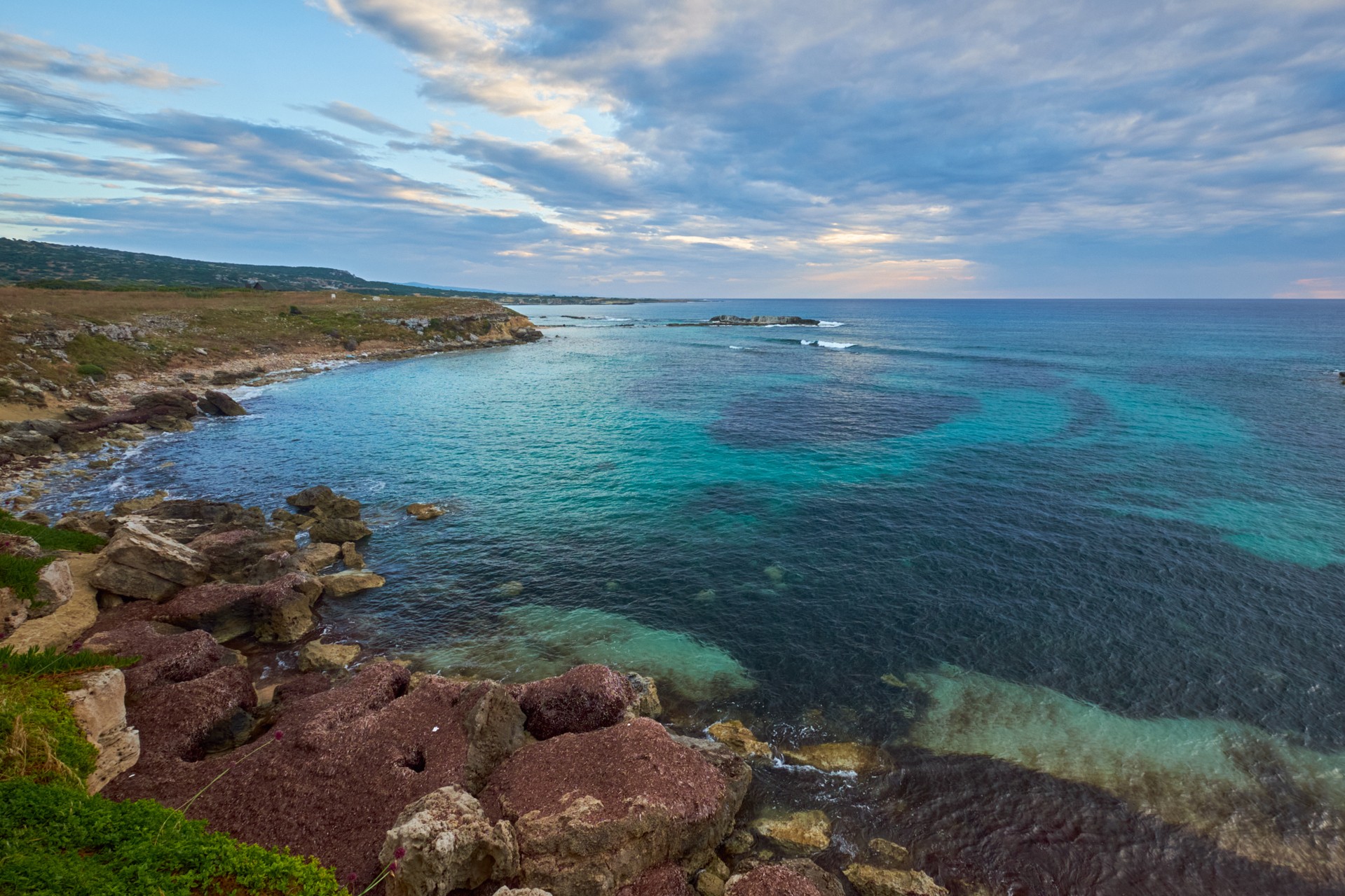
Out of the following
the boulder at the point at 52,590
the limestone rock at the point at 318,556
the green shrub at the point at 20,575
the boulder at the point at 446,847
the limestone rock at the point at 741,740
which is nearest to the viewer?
the boulder at the point at 446,847

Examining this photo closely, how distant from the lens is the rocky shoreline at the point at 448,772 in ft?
45.2

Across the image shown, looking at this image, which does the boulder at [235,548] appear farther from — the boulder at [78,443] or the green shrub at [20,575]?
the boulder at [78,443]

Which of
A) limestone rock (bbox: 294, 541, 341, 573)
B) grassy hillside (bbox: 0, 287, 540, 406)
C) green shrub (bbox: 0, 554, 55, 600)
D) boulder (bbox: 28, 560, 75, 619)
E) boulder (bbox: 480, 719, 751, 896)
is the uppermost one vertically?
grassy hillside (bbox: 0, 287, 540, 406)

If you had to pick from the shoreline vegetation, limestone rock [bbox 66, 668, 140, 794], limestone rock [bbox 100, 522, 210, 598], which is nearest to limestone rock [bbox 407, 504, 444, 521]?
the shoreline vegetation

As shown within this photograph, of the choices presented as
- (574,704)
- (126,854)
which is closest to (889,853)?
(574,704)

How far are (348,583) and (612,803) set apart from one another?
21606 mm

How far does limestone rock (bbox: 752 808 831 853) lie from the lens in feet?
53.2

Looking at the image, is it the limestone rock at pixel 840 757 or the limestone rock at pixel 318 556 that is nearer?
the limestone rock at pixel 840 757

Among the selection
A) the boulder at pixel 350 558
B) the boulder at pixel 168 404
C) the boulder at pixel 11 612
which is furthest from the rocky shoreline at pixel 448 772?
the boulder at pixel 168 404

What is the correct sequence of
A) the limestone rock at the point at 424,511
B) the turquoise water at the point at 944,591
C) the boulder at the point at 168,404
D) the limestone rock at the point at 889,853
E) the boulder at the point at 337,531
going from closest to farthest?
the limestone rock at the point at 889,853, the turquoise water at the point at 944,591, the boulder at the point at 337,531, the limestone rock at the point at 424,511, the boulder at the point at 168,404

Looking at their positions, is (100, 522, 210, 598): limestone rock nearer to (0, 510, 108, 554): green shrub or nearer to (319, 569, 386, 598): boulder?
(0, 510, 108, 554): green shrub

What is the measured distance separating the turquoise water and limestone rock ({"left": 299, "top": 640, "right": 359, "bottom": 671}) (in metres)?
1.73

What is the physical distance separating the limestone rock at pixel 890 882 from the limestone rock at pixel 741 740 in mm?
4305

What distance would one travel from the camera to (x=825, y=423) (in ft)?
214
